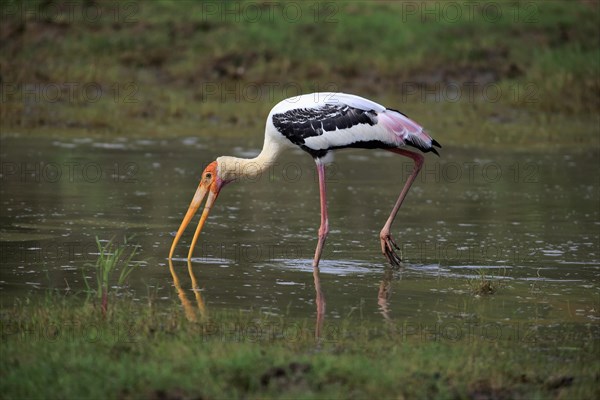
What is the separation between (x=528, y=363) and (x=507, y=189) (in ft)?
22.1

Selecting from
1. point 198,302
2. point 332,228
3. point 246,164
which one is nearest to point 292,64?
point 332,228

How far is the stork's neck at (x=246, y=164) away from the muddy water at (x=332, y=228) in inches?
21.3

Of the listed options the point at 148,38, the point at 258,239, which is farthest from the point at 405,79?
the point at 258,239

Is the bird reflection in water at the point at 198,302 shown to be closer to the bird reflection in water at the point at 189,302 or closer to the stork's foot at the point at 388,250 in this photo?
the bird reflection in water at the point at 189,302

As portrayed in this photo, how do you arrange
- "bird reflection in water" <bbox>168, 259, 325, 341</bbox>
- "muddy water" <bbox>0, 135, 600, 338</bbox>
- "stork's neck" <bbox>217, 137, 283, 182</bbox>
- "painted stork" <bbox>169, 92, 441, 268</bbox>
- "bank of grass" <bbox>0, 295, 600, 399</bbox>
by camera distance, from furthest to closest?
"stork's neck" <bbox>217, 137, 283, 182</bbox> < "painted stork" <bbox>169, 92, 441, 268</bbox> < "muddy water" <bbox>0, 135, 600, 338</bbox> < "bird reflection in water" <bbox>168, 259, 325, 341</bbox> < "bank of grass" <bbox>0, 295, 600, 399</bbox>

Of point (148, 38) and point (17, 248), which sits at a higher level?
point (148, 38)

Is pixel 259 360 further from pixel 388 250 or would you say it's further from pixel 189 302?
pixel 388 250

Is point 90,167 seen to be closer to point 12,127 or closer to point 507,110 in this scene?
point 12,127

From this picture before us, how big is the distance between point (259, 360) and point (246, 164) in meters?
3.48

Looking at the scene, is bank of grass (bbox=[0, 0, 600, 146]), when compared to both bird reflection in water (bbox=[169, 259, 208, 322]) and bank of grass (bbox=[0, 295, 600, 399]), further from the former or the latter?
bank of grass (bbox=[0, 295, 600, 399])

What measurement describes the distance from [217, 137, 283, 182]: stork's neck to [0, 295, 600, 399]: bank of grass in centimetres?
235

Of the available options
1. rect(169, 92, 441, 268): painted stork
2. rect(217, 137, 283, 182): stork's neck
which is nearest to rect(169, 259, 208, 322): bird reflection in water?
rect(169, 92, 441, 268): painted stork

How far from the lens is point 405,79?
1881 cm

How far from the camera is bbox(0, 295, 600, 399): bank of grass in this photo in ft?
16.7
